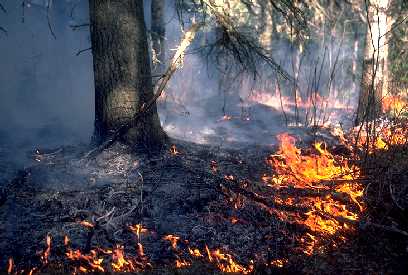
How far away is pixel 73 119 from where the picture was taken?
1298cm

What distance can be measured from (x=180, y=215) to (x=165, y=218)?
195 mm

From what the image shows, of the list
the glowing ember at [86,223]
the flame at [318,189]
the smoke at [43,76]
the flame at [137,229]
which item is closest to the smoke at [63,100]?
the smoke at [43,76]

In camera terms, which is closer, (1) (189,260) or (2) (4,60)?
(1) (189,260)

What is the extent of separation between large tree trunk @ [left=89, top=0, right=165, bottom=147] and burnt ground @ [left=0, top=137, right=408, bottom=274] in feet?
1.62

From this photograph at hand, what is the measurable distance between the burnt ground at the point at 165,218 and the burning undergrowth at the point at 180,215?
13mm

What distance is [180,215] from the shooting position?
4605mm

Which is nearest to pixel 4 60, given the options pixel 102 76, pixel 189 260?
pixel 102 76

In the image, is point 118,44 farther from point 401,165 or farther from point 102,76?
point 401,165

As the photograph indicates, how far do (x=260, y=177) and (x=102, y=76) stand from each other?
297 centimetres

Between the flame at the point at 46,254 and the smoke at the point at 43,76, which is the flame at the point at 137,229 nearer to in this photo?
the flame at the point at 46,254

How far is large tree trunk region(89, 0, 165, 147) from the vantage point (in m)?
5.84

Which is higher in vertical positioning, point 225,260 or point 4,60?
point 4,60

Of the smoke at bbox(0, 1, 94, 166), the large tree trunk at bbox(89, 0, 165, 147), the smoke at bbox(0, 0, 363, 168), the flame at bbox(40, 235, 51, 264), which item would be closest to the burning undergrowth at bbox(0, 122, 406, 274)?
the flame at bbox(40, 235, 51, 264)

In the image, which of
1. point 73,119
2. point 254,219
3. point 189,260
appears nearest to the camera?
point 189,260
